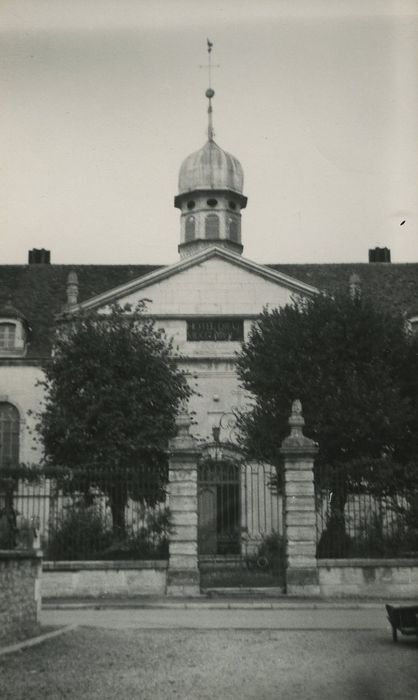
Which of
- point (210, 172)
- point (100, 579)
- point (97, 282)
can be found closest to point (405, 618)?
point (100, 579)

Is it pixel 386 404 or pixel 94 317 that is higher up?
pixel 94 317

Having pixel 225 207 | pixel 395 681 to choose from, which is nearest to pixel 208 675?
pixel 395 681

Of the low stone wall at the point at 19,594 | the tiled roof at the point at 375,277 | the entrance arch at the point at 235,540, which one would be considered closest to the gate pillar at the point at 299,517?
the entrance arch at the point at 235,540

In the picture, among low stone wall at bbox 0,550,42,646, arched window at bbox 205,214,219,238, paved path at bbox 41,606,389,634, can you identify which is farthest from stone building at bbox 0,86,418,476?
low stone wall at bbox 0,550,42,646

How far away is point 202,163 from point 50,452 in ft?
60.5

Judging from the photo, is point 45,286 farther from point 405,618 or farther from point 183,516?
point 405,618

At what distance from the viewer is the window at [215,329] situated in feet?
115

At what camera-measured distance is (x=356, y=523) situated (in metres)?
21.7

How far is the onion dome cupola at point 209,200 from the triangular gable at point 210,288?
19.7 ft

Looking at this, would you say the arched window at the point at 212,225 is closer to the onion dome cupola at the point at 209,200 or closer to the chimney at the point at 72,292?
the onion dome cupola at the point at 209,200

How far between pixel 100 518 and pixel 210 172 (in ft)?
79.8

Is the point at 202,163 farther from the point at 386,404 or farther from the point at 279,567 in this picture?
the point at 279,567

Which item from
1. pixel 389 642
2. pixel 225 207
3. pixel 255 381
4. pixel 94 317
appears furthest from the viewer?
pixel 225 207

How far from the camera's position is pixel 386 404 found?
2544cm
